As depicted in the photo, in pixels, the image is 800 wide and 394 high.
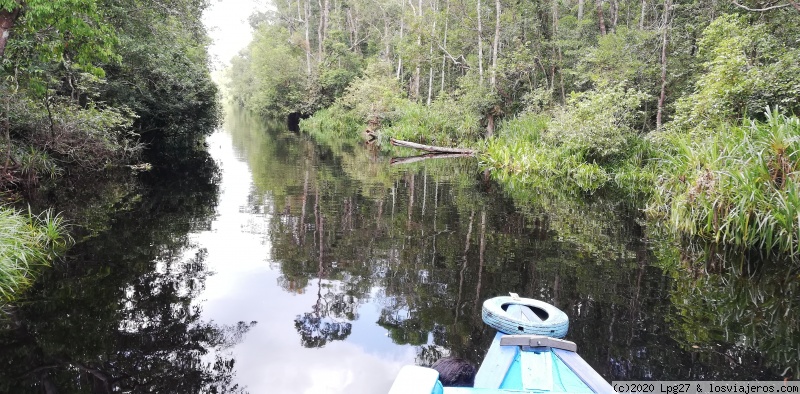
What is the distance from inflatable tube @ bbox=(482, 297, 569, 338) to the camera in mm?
3426

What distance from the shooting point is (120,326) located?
4277 mm

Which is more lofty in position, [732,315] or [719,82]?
[719,82]

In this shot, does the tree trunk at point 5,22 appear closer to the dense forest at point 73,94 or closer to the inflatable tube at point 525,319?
the dense forest at point 73,94

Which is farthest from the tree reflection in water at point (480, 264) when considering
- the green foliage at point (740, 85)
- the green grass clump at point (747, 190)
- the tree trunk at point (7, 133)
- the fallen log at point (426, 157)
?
the fallen log at point (426, 157)

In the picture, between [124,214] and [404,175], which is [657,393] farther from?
[404,175]

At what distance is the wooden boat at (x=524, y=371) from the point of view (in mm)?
2350

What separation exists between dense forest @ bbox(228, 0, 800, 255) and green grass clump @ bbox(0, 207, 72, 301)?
27.2 feet

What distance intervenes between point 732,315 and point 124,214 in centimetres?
910

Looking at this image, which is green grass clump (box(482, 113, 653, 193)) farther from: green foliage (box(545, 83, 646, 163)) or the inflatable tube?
the inflatable tube

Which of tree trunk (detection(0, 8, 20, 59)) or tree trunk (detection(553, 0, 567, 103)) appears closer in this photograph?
tree trunk (detection(0, 8, 20, 59))

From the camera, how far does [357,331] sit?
4473 mm

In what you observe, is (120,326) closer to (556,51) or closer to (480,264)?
(480,264)

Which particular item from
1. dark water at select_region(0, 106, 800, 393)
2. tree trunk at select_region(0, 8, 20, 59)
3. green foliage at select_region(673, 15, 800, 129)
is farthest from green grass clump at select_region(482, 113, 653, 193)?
tree trunk at select_region(0, 8, 20, 59)

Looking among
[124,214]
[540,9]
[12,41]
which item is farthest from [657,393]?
[540,9]
